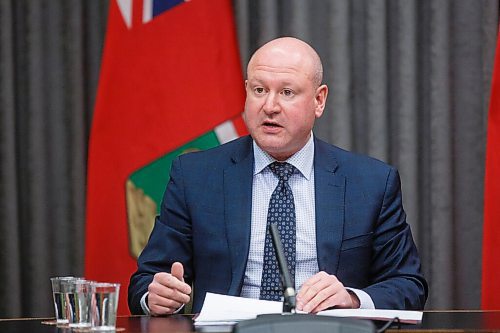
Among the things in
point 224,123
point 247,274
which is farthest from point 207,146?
point 247,274

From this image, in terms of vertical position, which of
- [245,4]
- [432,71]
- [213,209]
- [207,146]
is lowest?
[213,209]

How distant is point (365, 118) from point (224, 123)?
0.64 m

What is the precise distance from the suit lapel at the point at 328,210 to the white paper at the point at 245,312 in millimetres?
409

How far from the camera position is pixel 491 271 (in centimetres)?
310

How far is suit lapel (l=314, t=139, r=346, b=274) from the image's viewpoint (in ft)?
8.34

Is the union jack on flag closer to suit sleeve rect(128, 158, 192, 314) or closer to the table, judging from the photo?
suit sleeve rect(128, 158, 192, 314)

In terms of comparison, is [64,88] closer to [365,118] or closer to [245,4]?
[245,4]

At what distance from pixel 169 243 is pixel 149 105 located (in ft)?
2.93

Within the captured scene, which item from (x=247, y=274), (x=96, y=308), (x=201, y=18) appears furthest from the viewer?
(x=201, y=18)

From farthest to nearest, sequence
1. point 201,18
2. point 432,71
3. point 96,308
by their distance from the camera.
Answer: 1. point 432,71
2. point 201,18
3. point 96,308

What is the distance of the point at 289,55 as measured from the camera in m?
2.61

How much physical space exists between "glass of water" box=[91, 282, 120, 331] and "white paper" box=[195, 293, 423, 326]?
7.7 inches

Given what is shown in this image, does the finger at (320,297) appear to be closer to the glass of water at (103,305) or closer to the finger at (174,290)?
the finger at (174,290)

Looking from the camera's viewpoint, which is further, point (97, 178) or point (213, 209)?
point (97, 178)
